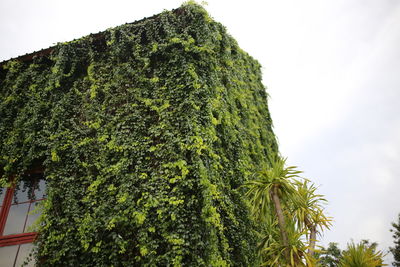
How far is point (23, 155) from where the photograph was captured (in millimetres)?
6609

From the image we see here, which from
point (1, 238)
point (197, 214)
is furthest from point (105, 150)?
point (1, 238)

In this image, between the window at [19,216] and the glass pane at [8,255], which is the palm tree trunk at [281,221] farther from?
the glass pane at [8,255]

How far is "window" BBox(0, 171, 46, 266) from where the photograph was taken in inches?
242

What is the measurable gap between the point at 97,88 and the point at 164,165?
3046 mm

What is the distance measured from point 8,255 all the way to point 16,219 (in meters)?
0.82

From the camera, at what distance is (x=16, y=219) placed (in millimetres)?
6602

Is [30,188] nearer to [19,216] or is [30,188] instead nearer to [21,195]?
[21,195]

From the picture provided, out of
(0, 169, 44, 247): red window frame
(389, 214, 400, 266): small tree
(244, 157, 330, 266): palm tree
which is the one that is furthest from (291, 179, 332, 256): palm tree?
(389, 214, 400, 266): small tree

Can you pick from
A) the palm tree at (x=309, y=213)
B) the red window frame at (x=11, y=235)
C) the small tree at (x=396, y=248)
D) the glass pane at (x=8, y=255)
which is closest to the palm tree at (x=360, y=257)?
the palm tree at (x=309, y=213)

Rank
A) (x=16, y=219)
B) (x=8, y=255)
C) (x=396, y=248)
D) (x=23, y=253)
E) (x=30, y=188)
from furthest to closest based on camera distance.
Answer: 1. (x=396, y=248)
2. (x=30, y=188)
3. (x=16, y=219)
4. (x=8, y=255)
5. (x=23, y=253)

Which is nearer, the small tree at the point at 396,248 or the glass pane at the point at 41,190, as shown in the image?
the glass pane at the point at 41,190

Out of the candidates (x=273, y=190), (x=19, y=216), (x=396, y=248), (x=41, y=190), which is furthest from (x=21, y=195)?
(x=396, y=248)

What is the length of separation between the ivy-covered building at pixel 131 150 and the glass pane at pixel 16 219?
0.03 meters

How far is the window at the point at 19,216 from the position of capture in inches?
242
